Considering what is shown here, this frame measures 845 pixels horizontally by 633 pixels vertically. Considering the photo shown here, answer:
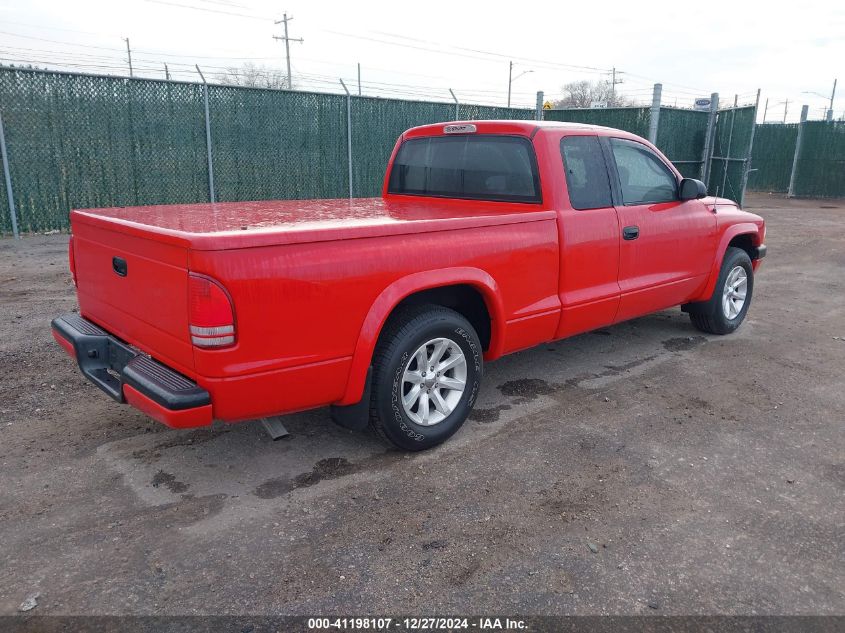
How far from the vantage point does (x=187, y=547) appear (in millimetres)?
2820

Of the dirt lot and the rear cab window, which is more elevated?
the rear cab window

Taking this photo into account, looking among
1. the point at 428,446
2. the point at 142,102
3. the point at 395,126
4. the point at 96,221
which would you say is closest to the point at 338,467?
the point at 428,446

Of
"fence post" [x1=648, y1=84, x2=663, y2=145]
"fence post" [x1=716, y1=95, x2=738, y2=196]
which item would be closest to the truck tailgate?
"fence post" [x1=648, y1=84, x2=663, y2=145]

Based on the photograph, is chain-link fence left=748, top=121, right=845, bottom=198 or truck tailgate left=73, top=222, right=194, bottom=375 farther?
chain-link fence left=748, top=121, right=845, bottom=198

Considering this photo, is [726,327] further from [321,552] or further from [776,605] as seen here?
[321,552]

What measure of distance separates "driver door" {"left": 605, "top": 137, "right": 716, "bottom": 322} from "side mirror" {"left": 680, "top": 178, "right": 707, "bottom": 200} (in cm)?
6

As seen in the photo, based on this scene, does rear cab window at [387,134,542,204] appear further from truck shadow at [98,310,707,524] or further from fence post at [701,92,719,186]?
fence post at [701,92,719,186]

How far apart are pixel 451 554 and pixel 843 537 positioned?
5.87ft

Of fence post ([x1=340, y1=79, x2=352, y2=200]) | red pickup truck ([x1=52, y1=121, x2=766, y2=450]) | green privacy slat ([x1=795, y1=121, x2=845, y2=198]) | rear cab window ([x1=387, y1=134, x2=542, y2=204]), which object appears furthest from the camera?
green privacy slat ([x1=795, y1=121, x2=845, y2=198])

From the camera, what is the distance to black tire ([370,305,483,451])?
3.40 m

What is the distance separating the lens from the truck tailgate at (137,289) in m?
2.83

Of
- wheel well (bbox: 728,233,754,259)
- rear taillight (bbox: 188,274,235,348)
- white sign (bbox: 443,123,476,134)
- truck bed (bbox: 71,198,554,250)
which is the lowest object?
wheel well (bbox: 728,233,754,259)

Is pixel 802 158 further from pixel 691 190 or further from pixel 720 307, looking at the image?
pixel 691 190

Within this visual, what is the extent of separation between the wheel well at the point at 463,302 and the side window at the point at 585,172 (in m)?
0.96
